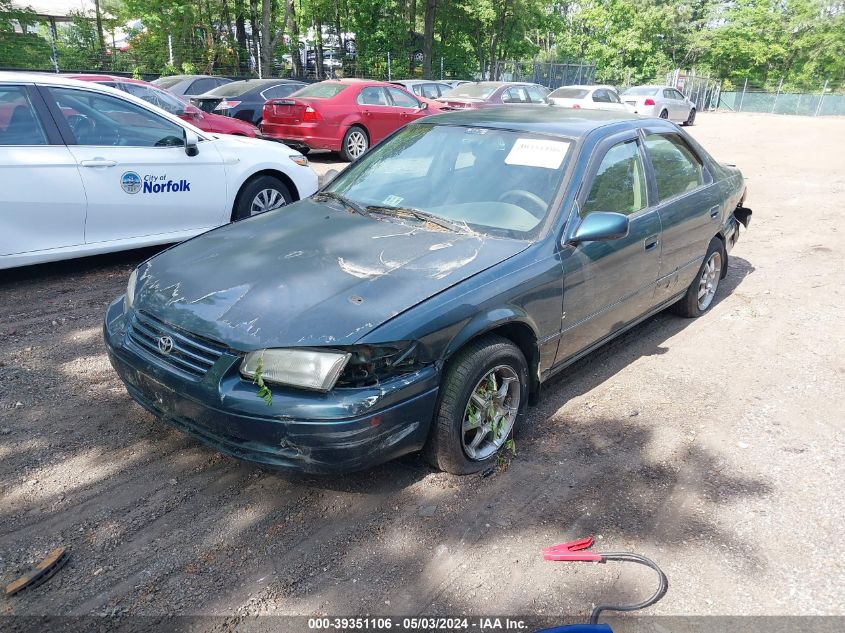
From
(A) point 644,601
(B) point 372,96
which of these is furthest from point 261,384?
(B) point 372,96

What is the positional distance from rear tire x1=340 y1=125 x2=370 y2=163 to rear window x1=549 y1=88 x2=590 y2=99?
11.7 m

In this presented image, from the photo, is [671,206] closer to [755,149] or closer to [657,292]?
[657,292]

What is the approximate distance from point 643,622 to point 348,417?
136 cm

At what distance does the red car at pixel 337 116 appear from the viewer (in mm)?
12570

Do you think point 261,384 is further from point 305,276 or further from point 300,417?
point 305,276

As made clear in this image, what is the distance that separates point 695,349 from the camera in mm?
5000

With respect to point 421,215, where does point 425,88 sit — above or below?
above

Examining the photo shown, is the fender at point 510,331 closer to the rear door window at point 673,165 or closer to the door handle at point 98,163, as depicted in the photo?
the rear door window at point 673,165

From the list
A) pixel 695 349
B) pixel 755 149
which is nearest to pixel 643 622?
pixel 695 349

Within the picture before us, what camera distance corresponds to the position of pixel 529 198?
372 centimetres

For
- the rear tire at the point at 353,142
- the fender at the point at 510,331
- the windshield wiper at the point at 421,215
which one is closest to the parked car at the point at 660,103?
the rear tire at the point at 353,142

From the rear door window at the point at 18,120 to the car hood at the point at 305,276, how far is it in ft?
8.19

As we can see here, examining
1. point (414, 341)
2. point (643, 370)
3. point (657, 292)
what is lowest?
point (643, 370)

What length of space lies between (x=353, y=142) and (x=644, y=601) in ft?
38.4
